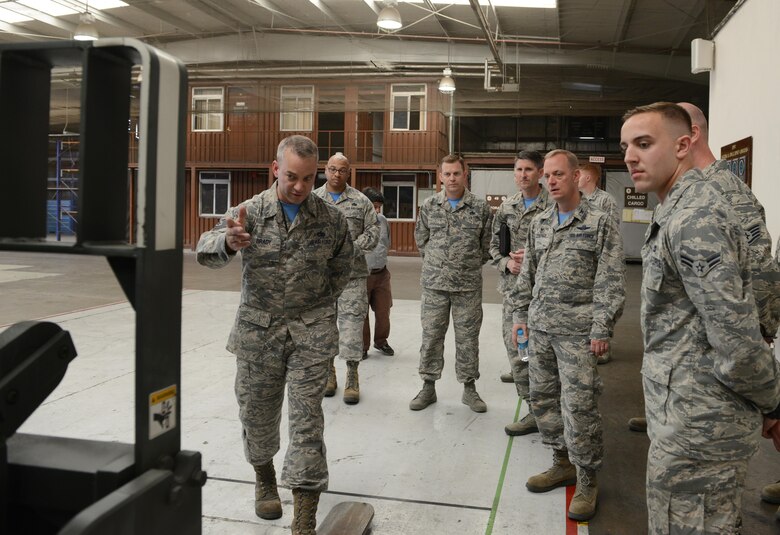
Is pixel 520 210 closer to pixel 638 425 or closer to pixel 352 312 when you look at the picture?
pixel 352 312

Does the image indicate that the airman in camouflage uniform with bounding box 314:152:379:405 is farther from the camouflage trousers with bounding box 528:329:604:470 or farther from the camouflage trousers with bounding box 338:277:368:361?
the camouflage trousers with bounding box 528:329:604:470

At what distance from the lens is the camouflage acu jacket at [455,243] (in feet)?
Result: 15.3

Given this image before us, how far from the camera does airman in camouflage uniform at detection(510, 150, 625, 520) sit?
3035 millimetres

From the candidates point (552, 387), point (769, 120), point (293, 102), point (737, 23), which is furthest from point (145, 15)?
point (552, 387)

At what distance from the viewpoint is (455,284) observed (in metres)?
4.64

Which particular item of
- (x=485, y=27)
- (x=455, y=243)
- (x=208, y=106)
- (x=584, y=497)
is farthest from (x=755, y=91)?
(x=208, y=106)

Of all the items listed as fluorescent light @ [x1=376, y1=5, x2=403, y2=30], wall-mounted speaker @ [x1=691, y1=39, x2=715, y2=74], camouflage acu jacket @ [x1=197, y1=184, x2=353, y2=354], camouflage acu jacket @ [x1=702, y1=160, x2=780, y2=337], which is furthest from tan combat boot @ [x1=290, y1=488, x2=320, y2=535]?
fluorescent light @ [x1=376, y1=5, x2=403, y2=30]

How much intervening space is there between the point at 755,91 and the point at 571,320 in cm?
402

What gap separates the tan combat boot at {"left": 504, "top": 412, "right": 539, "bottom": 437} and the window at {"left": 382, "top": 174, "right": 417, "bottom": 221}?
15.5 m

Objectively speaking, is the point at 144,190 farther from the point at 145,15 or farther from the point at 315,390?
the point at 145,15

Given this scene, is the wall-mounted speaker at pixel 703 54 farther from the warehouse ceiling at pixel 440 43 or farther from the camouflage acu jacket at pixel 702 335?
the camouflage acu jacket at pixel 702 335

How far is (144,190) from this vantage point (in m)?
1.10

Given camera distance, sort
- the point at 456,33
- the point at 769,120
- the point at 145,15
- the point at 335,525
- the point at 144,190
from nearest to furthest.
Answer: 1. the point at 144,190
2. the point at 335,525
3. the point at 769,120
4. the point at 145,15
5. the point at 456,33

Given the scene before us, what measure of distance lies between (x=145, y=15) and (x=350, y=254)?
49.9 ft
